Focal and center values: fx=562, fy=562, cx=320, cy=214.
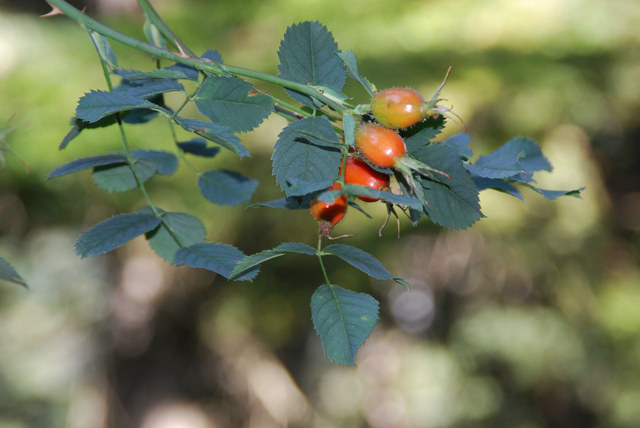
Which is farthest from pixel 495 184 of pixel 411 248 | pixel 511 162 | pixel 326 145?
pixel 411 248

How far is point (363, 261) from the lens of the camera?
18.8 inches

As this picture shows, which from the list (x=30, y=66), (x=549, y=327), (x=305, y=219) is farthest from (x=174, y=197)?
(x=549, y=327)

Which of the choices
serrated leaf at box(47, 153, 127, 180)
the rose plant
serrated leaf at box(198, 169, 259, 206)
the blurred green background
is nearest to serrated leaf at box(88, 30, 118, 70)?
the rose plant

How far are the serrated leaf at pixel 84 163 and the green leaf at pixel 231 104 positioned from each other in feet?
0.56

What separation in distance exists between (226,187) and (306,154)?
0.92 ft

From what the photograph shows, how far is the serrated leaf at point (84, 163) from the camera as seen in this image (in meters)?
0.57

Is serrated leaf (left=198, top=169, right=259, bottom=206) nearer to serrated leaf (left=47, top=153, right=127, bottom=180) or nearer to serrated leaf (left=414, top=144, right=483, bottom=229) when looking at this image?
serrated leaf (left=47, top=153, right=127, bottom=180)

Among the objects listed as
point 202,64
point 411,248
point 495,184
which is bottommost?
point 411,248

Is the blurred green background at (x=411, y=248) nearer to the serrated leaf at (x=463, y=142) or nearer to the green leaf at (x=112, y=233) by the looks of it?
the green leaf at (x=112, y=233)

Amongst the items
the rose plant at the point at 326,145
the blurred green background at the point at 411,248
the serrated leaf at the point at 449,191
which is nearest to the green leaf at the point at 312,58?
the rose plant at the point at 326,145

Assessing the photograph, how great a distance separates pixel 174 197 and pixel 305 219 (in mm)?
504

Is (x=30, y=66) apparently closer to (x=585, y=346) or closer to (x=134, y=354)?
(x=134, y=354)

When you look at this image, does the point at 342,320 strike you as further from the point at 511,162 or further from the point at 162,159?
the point at 162,159

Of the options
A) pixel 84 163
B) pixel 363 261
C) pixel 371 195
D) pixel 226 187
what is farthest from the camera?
pixel 226 187
